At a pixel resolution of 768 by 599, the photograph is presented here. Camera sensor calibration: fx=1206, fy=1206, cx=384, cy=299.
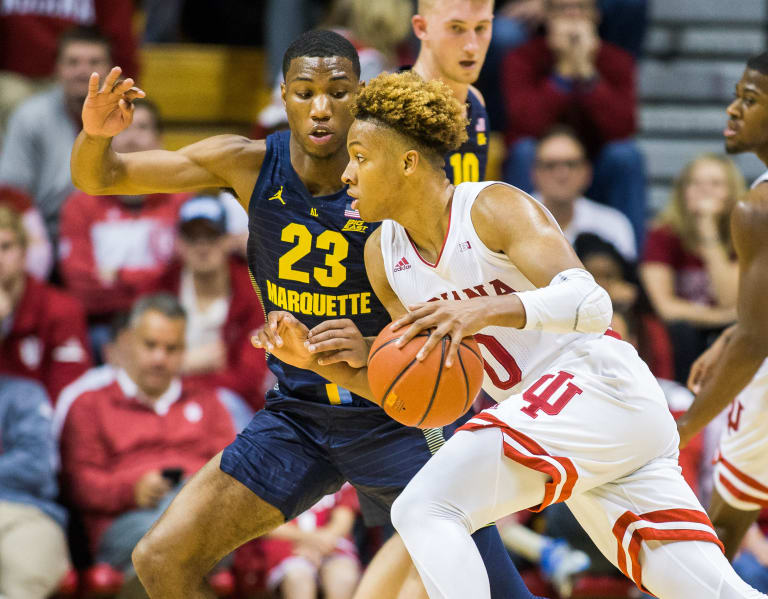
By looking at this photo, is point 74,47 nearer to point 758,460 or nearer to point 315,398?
point 315,398

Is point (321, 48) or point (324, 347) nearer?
point (324, 347)

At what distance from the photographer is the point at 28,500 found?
6156mm

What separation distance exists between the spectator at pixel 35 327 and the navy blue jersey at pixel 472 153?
2837 mm

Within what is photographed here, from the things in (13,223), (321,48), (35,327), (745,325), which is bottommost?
(35,327)

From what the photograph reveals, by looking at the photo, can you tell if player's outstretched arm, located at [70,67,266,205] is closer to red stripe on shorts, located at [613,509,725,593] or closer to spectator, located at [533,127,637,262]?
red stripe on shorts, located at [613,509,725,593]

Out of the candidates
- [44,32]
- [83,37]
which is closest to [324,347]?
[83,37]

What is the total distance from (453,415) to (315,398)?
2.90 ft

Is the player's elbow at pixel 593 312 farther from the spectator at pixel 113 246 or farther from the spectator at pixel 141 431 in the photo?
the spectator at pixel 113 246

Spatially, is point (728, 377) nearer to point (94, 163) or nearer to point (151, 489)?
point (94, 163)

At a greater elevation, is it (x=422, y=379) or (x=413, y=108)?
(x=413, y=108)

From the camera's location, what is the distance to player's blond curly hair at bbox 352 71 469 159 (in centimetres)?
389

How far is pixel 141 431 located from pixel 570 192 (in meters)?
3.13

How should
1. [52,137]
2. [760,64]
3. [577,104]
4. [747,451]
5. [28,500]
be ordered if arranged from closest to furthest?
1. [760,64]
2. [747,451]
3. [28,500]
4. [52,137]
5. [577,104]

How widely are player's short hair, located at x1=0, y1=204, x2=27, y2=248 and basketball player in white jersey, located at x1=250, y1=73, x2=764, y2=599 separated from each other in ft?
10.3
